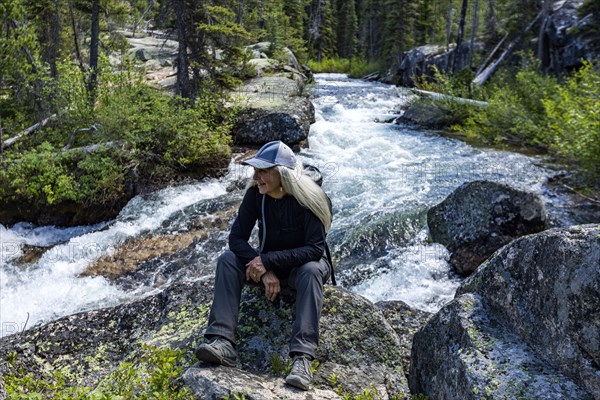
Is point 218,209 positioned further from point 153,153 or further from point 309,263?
point 309,263

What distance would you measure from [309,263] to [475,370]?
1.56m

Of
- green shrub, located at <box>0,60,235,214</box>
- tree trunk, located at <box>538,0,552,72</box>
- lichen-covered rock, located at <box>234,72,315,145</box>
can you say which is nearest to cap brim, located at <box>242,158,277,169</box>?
green shrub, located at <box>0,60,235,214</box>

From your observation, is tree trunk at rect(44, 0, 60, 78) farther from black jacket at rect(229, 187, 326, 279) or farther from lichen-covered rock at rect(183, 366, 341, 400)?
lichen-covered rock at rect(183, 366, 341, 400)

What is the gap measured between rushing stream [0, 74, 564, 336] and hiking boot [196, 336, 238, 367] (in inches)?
164

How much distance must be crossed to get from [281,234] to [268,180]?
1.79ft

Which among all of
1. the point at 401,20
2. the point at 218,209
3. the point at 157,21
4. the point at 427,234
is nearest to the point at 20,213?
the point at 218,209

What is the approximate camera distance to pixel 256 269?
12.4ft

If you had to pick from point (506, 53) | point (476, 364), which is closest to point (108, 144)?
point (476, 364)

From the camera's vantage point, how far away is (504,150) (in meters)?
14.7

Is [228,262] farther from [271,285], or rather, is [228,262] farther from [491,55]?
[491,55]

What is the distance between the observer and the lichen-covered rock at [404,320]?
4570mm

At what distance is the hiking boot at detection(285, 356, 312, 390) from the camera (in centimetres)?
301

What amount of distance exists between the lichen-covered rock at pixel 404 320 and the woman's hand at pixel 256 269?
5.76ft

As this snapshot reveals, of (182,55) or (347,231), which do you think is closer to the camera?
(347,231)
